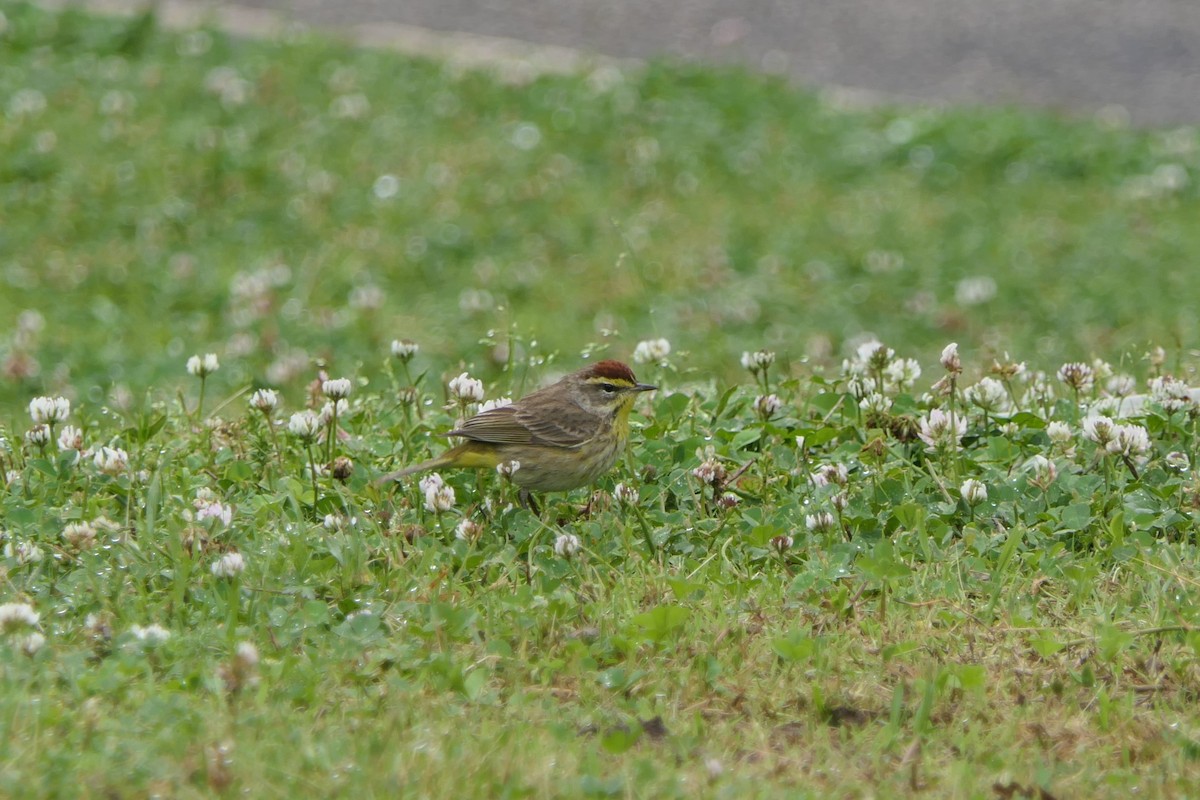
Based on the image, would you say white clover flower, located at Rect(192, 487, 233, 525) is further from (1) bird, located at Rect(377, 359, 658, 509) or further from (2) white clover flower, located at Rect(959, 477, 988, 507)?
(2) white clover flower, located at Rect(959, 477, 988, 507)

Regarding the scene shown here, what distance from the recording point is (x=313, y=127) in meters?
13.1

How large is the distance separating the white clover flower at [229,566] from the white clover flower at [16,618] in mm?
627

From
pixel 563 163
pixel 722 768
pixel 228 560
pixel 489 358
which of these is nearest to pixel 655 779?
pixel 722 768

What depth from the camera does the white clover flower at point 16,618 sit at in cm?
492

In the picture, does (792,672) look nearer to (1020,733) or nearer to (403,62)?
(1020,733)

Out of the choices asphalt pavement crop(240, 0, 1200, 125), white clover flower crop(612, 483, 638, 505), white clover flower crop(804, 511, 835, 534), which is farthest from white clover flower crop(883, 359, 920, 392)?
asphalt pavement crop(240, 0, 1200, 125)

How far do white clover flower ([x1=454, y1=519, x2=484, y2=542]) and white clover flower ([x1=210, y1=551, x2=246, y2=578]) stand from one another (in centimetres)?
80

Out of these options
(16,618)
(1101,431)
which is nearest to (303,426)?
(16,618)

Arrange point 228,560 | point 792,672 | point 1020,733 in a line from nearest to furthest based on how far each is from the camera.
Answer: point 1020,733, point 792,672, point 228,560

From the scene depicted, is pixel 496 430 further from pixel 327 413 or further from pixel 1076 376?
pixel 1076 376

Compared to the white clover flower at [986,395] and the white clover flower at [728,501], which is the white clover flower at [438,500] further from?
the white clover flower at [986,395]

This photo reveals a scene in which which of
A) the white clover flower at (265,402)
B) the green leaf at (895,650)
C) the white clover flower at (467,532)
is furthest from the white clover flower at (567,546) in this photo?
the white clover flower at (265,402)

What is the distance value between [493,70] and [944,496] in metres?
8.94

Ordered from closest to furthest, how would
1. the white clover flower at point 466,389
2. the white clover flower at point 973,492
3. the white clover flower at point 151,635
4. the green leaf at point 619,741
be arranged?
the green leaf at point 619,741
the white clover flower at point 151,635
the white clover flower at point 973,492
the white clover flower at point 466,389
